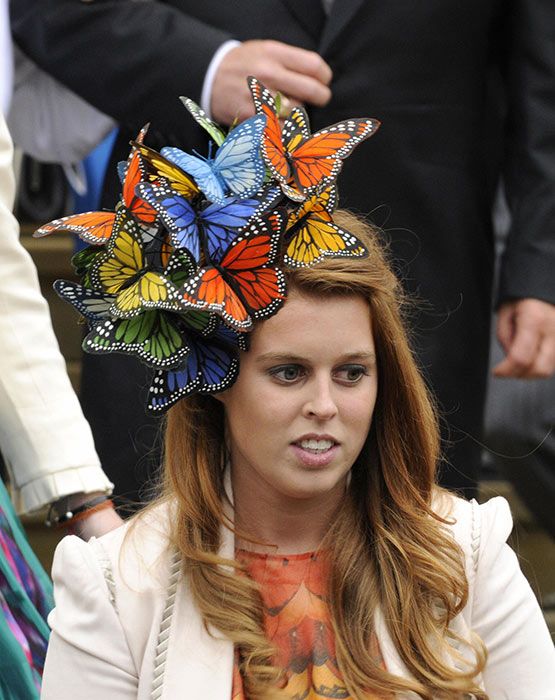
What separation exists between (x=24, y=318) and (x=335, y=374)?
88cm

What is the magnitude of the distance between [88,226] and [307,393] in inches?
17.9

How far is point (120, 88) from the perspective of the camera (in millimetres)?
4363

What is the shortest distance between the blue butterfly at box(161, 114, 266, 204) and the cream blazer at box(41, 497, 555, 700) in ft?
1.91

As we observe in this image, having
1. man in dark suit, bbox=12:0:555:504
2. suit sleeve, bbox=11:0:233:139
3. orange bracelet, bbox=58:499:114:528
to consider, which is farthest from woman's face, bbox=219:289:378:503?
suit sleeve, bbox=11:0:233:139

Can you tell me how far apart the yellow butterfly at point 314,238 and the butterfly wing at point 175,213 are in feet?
0.50

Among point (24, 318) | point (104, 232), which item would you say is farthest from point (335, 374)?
point (24, 318)

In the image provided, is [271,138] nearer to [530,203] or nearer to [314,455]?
[314,455]

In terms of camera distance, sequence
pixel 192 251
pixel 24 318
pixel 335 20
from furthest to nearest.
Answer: pixel 335 20, pixel 24 318, pixel 192 251

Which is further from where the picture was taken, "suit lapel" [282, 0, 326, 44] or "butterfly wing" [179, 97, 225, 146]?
"suit lapel" [282, 0, 326, 44]

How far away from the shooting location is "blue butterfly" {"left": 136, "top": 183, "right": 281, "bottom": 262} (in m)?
2.80

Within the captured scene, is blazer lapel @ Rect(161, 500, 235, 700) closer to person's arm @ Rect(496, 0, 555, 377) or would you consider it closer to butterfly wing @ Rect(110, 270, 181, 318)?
butterfly wing @ Rect(110, 270, 181, 318)

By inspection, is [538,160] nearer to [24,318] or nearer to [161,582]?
[24,318]

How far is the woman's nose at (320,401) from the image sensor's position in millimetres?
2836

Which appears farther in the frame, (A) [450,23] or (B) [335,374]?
(A) [450,23]
